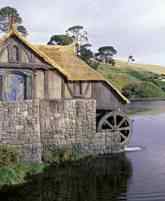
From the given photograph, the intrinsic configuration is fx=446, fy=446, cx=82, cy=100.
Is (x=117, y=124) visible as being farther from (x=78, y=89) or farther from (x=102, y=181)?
→ (x=102, y=181)

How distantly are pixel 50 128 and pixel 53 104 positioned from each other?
1.36 metres

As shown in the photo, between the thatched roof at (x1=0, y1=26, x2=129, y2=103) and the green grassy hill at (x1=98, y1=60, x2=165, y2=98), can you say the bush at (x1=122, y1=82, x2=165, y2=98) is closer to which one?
the green grassy hill at (x1=98, y1=60, x2=165, y2=98)

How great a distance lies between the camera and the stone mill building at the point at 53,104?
75.8 feet

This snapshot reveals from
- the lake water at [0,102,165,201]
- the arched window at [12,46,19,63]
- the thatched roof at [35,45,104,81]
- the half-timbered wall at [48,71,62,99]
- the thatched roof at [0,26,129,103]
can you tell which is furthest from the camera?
the thatched roof at [35,45,104,81]

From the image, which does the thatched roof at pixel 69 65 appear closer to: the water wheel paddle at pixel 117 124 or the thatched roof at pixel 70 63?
the thatched roof at pixel 70 63

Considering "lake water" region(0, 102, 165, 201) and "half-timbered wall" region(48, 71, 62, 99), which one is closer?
"lake water" region(0, 102, 165, 201)

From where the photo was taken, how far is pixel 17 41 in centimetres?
2312

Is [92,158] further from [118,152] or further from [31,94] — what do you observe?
[31,94]

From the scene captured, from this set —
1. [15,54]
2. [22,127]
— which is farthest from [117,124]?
[15,54]

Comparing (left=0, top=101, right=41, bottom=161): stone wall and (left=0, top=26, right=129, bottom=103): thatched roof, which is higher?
(left=0, top=26, right=129, bottom=103): thatched roof

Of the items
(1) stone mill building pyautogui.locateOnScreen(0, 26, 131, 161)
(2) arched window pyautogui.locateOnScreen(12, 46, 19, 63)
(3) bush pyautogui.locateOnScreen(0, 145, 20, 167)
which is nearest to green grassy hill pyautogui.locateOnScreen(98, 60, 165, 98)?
(1) stone mill building pyautogui.locateOnScreen(0, 26, 131, 161)

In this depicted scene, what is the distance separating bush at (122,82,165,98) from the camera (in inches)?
3371

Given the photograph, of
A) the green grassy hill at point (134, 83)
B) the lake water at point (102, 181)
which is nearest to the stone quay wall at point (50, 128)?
the lake water at point (102, 181)

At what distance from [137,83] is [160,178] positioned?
66.8 m
